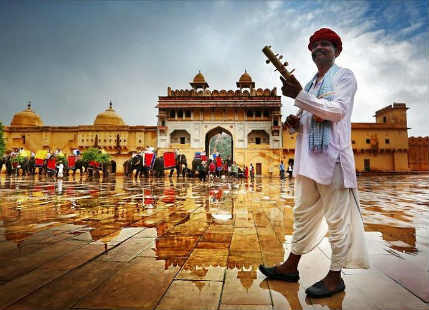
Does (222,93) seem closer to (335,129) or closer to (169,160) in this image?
(169,160)

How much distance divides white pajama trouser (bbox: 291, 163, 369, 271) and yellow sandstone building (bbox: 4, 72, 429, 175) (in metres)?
25.7

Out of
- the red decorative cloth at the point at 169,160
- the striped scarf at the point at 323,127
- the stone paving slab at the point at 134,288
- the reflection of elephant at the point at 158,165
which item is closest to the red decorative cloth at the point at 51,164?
the reflection of elephant at the point at 158,165

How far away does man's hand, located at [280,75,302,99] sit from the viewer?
144 cm

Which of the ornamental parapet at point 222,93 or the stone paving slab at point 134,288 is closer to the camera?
the stone paving slab at point 134,288

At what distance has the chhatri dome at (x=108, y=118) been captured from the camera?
111 ft

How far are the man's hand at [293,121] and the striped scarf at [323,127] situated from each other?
0.14 m

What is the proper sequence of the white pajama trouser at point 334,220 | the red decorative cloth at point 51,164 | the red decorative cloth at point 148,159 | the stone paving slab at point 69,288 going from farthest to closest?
the red decorative cloth at point 51,164, the red decorative cloth at point 148,159, the white pajama trouser at point 334,220, the stone paving slab at point 69,288

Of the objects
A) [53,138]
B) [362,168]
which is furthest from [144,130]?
[362,168]

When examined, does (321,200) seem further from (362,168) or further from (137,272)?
(362,168)

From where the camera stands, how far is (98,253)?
1.72 metres

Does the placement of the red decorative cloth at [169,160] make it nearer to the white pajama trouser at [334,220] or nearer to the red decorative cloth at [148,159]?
the red decorative cloth at [148,159]

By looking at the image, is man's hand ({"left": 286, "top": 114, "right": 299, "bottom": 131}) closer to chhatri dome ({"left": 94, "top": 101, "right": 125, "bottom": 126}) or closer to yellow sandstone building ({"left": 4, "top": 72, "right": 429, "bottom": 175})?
yellow sandstone building ({"left": 4, "top": 72, "right": 429, "bottom": 175})

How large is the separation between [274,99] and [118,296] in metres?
28.0

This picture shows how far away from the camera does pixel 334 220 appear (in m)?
1.40
